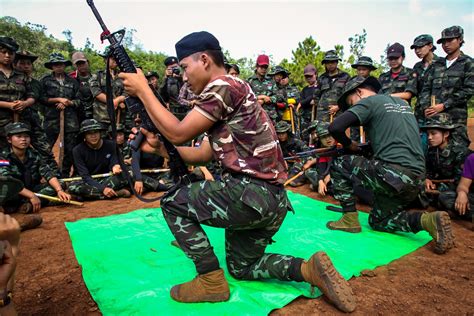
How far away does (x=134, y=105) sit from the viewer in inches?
86.2

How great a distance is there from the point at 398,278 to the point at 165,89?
20.5ft

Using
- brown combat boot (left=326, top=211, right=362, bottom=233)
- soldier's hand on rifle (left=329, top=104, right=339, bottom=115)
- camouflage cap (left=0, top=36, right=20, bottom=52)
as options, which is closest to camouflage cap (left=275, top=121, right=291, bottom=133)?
soldier's hand on rifle (left=329, top=104, right=339, bottom=115)

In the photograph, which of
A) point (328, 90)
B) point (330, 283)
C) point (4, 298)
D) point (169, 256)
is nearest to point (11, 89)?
point (169, 256)

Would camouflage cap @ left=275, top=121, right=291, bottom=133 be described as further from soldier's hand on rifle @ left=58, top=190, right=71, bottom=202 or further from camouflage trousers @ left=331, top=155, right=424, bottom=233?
soldier's hand on rifle @ left=58, top=190, right=71, bottom=202

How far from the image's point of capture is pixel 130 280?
8.24 ft

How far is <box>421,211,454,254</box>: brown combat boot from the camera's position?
2.96m

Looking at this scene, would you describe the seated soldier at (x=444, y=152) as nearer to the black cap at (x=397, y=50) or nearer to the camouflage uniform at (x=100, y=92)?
the black cap at (x=397, y=50)

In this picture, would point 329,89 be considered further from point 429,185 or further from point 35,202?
point 35,202

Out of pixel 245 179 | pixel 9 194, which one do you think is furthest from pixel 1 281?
pixel 9 194

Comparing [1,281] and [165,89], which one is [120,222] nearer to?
[1,281]

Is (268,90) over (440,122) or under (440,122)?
over

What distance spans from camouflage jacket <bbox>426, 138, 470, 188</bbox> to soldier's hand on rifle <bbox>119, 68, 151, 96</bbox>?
4.15m

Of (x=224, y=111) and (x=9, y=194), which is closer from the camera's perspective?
(x=224, y=111)

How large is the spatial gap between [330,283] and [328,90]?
18.8 ft
